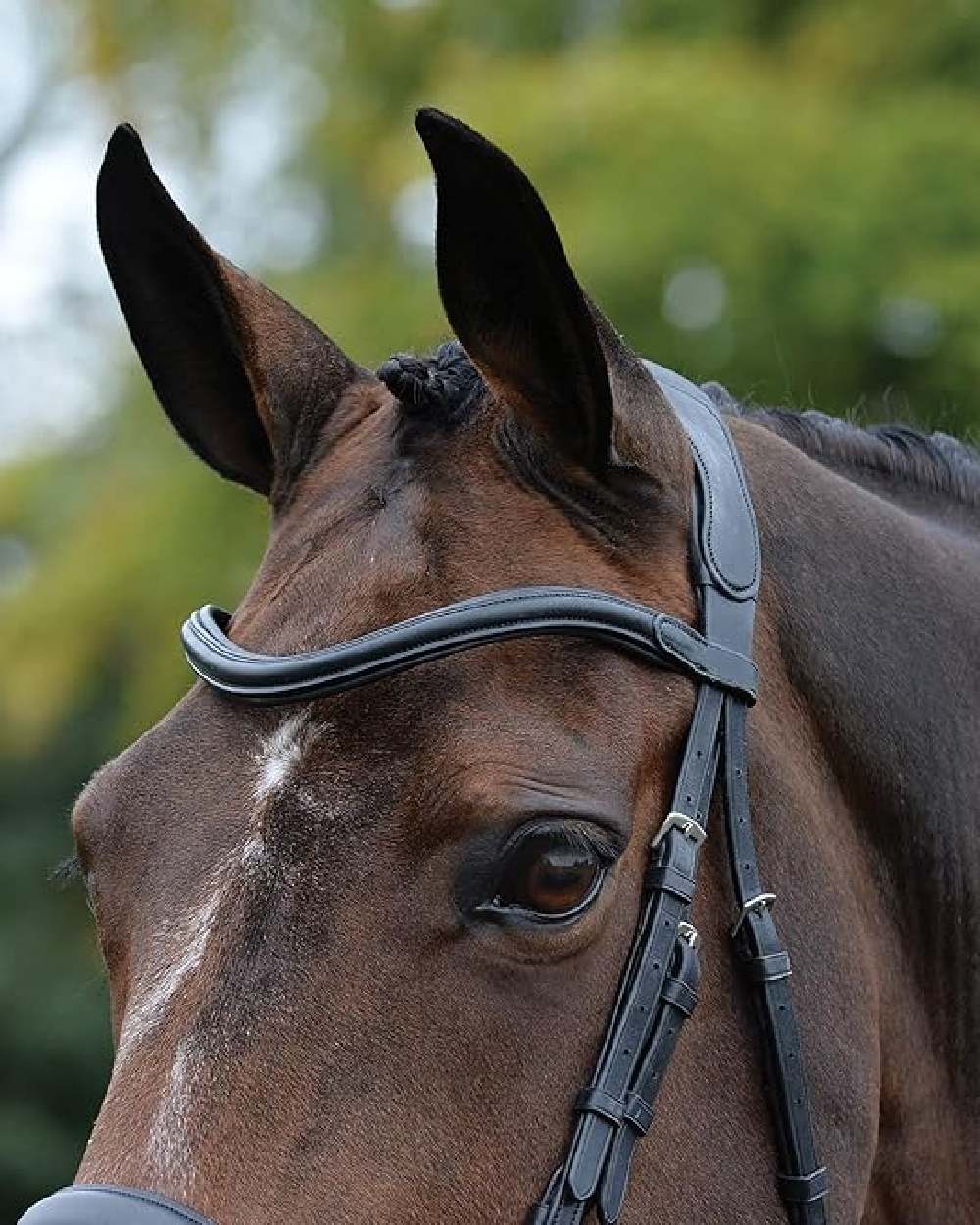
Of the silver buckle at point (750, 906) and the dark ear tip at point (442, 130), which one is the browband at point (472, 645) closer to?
the silver buckle at point (750, 906)

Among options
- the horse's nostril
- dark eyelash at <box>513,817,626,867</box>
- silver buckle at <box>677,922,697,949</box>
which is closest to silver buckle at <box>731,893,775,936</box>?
silver buckle at <box>677,922,697,949</box>

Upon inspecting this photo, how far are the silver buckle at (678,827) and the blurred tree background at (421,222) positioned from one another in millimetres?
1518

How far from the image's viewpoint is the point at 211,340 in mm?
3416

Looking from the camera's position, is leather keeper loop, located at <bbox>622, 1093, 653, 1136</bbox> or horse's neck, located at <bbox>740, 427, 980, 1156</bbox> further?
horse's neck, located at <bbox>740, 427, 980, 1156</bbox>

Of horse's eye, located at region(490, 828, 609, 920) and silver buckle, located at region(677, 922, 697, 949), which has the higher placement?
horse's eye, located at region(490, 828, 609, 920)

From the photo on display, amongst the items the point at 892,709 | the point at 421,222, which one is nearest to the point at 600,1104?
the point at 892,709

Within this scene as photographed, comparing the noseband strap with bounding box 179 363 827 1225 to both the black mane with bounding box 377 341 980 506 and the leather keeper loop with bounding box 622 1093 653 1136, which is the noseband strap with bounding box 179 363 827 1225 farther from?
the black mane with bounding box 377 341 980 506

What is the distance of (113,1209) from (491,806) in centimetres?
73

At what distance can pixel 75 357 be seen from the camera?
50.2 feet

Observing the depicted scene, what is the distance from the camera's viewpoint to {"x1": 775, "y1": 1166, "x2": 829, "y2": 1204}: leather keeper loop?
2.72 m

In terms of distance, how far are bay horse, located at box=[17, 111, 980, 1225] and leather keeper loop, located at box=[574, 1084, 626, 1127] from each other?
3cm

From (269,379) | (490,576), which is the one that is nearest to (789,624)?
(490,576)

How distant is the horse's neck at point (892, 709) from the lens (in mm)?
3061

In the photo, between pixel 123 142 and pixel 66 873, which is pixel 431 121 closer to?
pixel 123 142
